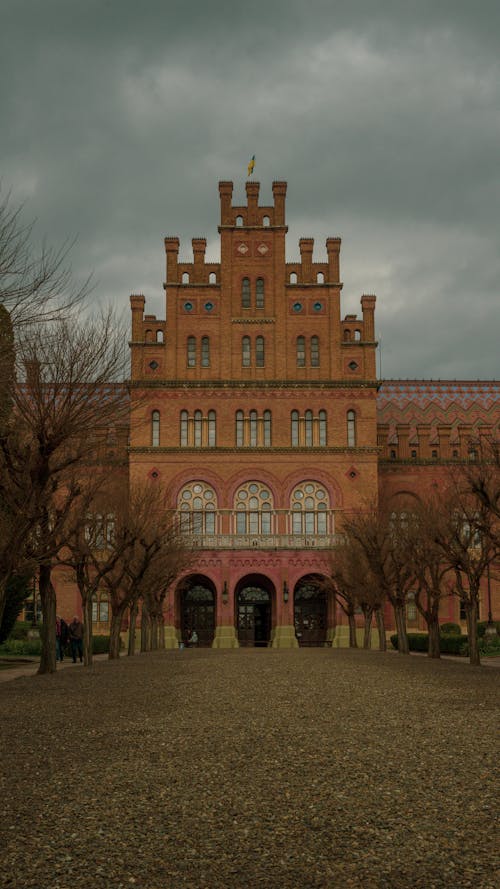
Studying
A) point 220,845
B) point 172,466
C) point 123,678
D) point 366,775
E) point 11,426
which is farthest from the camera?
point 172,466

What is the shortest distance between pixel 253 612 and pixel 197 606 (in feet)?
12.4

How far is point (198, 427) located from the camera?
58844 mm

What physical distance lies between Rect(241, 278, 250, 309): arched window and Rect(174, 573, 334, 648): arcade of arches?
17.5 m

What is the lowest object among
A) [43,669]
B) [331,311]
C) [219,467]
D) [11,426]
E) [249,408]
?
[43,669]

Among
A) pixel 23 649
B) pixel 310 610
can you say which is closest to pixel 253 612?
pixel 310 610

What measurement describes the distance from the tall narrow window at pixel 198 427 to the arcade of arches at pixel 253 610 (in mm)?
8860

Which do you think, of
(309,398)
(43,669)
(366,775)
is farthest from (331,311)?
(366,775)

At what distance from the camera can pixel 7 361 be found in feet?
48.7

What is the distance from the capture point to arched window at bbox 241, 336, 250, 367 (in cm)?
5956

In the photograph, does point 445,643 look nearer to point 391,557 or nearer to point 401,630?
point 401,630

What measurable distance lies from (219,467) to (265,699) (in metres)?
40.0

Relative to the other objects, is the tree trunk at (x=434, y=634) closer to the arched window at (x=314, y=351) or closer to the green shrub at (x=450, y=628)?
the green shrub at (x=450, y=628)

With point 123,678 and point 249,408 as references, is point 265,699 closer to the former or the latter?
point 123,678

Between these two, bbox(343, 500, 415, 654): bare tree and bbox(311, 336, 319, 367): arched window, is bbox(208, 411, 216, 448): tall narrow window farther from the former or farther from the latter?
bbox(343, 500, 415, 654): bare tree
